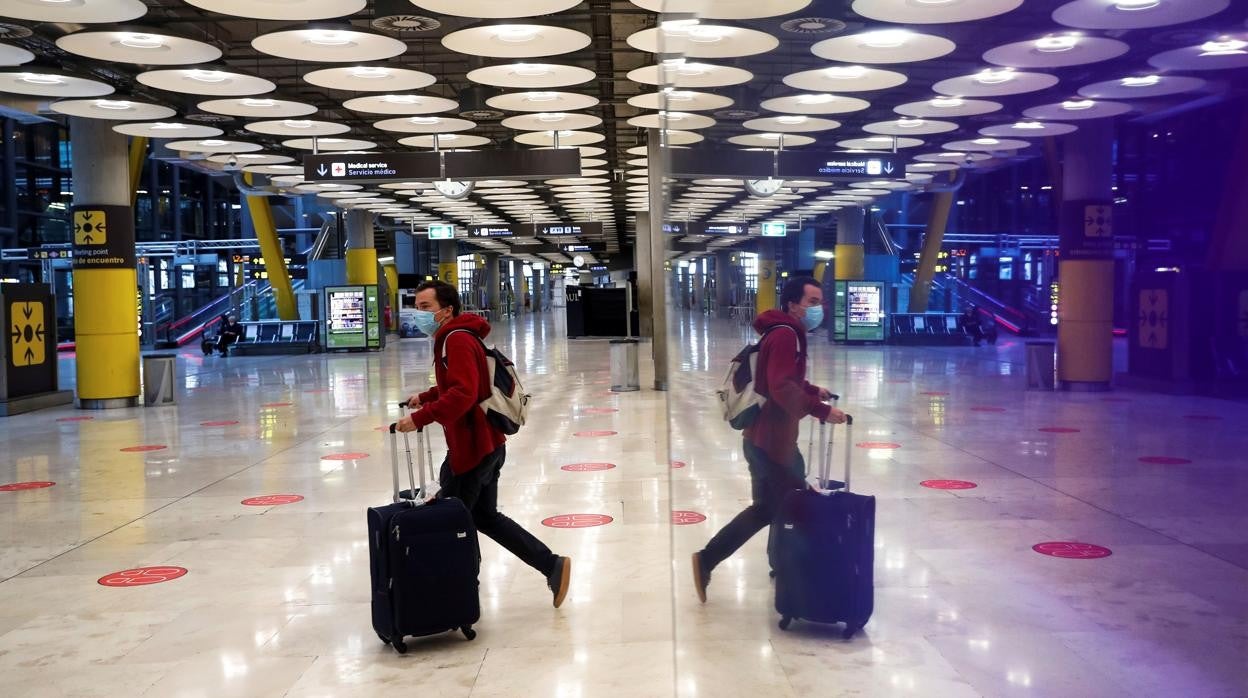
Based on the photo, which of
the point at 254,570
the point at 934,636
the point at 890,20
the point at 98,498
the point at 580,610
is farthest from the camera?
the point at 98,498

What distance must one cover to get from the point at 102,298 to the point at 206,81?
18.7ft

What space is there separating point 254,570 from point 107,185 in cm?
1251

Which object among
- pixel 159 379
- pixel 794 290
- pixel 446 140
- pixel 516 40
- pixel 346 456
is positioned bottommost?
pixel 346 456

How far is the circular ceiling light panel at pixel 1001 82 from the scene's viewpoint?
2.33m

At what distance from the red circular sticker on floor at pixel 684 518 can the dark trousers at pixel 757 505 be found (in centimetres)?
8

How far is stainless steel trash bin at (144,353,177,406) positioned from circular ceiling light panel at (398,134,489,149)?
5.72m

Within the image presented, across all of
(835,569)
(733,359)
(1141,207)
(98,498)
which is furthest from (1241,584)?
(98,498)

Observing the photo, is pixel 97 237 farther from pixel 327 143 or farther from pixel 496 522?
pixel 496 522

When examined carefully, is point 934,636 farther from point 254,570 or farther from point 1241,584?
point 254,570

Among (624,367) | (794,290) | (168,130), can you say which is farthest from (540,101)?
(794,290)

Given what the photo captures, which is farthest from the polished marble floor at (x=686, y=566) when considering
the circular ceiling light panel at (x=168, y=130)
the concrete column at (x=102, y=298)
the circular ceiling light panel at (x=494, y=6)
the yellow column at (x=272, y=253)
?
the yellow column at (x=272, y=253)

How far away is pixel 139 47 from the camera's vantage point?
1020 centimetres

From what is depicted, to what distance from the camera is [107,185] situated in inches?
629

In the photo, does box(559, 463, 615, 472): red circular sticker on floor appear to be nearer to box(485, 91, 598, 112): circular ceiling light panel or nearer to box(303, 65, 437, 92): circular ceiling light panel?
box(303, 65, 437, 92): circular ceiling light panel
